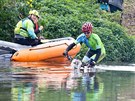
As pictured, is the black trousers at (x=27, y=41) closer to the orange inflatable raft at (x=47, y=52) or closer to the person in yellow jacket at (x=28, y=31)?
the person in yellow jacket at (x=28, y=31)

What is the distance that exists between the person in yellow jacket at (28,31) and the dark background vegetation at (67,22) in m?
1.96

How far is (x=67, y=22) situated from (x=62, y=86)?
1322 centimetres

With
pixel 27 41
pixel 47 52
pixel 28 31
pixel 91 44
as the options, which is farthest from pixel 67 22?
pixel 91 44

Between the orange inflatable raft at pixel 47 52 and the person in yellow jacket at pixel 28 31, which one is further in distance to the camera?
the person in yellow jacket at pixel 28 31

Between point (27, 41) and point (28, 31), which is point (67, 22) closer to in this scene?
point (27, 41)

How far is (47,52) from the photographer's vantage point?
2077cm

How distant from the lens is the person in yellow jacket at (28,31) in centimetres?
2116

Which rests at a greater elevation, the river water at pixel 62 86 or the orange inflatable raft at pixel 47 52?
the orange inflatable raft at pixel 47 52

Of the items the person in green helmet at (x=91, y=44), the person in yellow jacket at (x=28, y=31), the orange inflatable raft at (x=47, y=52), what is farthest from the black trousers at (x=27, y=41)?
the person in green helmet at (x=91, y=44)

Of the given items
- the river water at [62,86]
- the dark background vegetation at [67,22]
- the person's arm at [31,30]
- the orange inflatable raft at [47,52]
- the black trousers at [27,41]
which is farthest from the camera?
the dark background vegetation at [67,22]

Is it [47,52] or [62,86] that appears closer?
[62,86]

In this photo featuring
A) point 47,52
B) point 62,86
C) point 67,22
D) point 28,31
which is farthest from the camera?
point 67,22

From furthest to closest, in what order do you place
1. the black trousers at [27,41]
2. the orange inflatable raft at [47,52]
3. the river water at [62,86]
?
the black trousers at [27,41] → the orange inflatable raft at [47,52] → the river water at [62,86]

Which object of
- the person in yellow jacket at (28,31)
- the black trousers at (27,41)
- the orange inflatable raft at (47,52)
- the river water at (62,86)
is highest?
the person in yellow jacket at (28,31)
